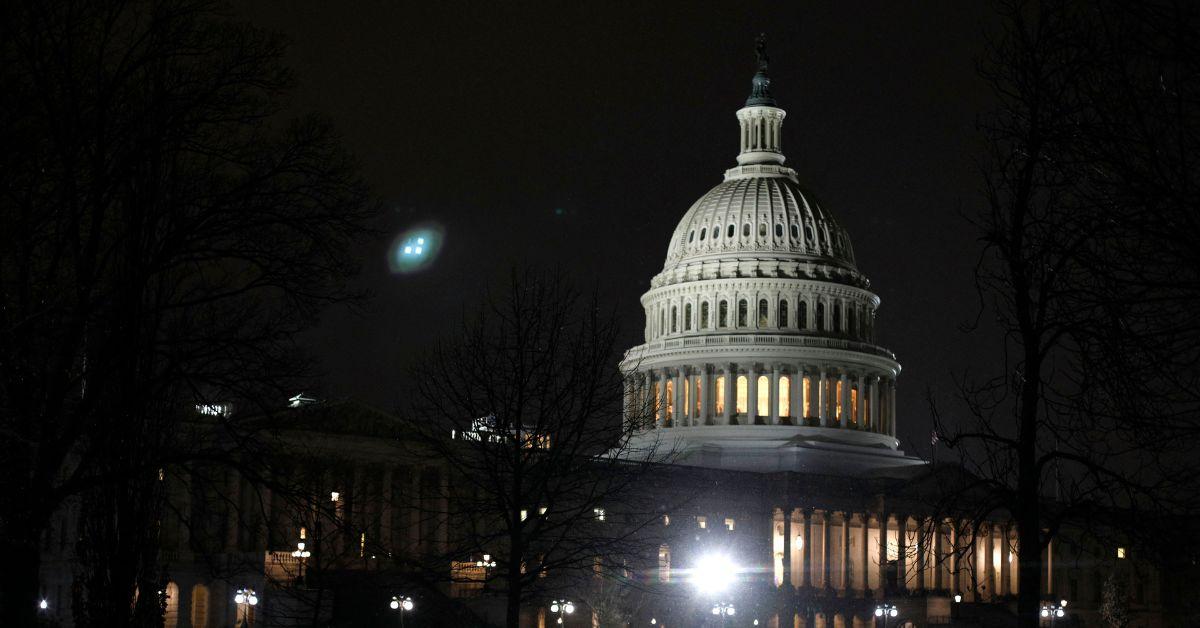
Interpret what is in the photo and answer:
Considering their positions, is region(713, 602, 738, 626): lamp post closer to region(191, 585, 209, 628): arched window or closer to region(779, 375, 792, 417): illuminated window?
region(191, 585, 209, 628): arched window

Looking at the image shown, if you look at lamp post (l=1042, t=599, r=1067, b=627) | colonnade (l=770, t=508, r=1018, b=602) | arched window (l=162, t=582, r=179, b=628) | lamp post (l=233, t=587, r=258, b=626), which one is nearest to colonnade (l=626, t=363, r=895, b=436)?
colonnade (l=770, t=508, r=1018, b=602)

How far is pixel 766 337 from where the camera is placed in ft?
495

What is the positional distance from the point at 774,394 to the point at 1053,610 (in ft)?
128

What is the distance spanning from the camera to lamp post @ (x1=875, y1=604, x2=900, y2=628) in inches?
4141

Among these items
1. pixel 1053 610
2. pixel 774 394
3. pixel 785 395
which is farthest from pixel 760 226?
pixel 1053 610

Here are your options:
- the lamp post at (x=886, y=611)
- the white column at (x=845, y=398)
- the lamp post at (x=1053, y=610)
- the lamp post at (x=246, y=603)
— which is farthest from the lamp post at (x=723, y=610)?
the white column at (x=845, y=398)

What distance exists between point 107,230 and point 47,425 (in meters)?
4.46

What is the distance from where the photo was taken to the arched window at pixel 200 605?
82.6m

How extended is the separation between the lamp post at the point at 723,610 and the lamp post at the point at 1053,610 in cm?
3355

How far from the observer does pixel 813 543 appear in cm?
13262

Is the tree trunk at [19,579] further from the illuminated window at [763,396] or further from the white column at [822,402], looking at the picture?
the white column at [822,402]

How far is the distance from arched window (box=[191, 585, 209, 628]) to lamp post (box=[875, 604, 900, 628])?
41.7 metres

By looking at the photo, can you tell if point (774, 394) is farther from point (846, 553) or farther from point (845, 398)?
point (846, 553)

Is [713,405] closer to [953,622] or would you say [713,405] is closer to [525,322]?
[953,622]
